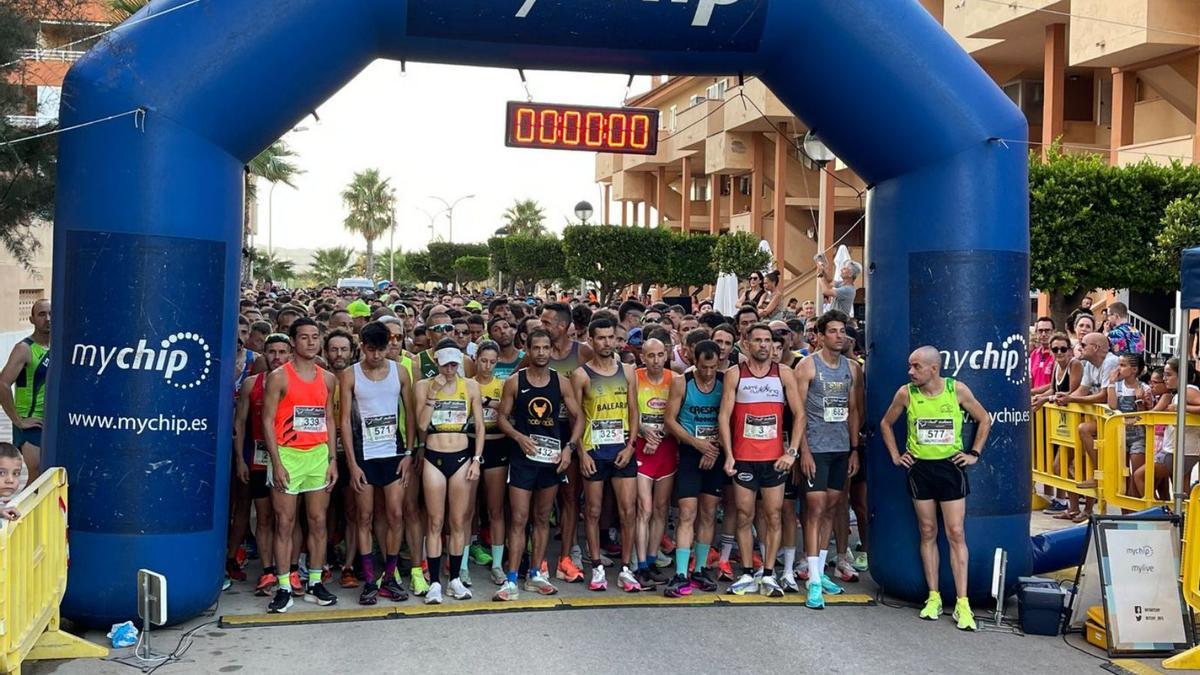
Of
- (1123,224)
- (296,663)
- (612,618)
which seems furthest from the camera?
(1123,224)

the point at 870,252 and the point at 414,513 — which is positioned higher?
the point at 870,252

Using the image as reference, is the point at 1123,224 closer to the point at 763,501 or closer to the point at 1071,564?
the point at 1071,564

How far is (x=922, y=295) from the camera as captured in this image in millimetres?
7996

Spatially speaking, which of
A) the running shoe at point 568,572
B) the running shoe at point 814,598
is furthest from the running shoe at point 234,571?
the running shoe at point 814,598

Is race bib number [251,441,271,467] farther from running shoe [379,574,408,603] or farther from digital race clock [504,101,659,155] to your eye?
digital race clock [504,101,659,155]

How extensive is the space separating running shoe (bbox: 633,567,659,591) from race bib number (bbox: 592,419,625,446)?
104cm

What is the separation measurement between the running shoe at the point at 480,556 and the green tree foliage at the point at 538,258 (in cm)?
4031

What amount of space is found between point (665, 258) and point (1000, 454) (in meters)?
30.9

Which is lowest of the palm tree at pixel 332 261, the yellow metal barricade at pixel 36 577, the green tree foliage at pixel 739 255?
the yellow metal barricade at pixel 36 577

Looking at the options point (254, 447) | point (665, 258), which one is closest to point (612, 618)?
point (254, 447)

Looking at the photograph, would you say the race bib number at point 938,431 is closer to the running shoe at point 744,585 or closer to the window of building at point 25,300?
the running shoe at point 744,585

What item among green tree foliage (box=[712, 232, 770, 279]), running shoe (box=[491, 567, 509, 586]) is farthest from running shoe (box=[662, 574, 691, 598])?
green tree foliage (box=[712, 232, 770, 279])

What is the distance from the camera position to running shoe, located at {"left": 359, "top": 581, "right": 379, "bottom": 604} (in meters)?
7.91

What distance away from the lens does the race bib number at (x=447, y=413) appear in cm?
795
